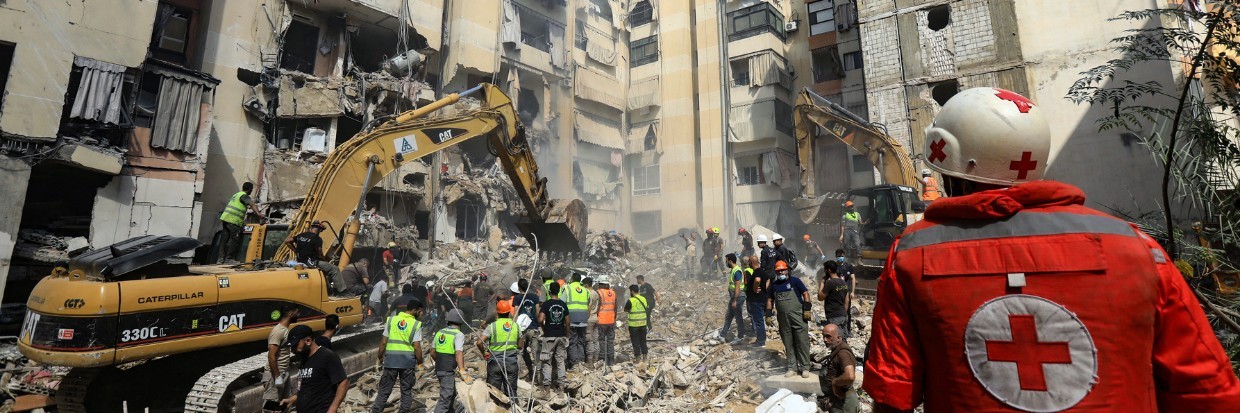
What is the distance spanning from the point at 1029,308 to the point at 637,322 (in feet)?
25.3

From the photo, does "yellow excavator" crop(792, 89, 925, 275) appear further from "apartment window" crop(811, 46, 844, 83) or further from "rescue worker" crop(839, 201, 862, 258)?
"apartment window" crop(811, 46, 844, 83)

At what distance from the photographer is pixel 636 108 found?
96.4 ft

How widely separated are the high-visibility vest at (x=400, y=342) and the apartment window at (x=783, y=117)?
20.5 metres

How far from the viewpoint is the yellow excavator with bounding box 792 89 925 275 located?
11227 mm

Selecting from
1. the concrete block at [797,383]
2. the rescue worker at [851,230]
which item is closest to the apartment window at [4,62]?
the concrete block at [797,383]

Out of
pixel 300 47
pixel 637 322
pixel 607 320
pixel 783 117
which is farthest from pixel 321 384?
pixel 783 117

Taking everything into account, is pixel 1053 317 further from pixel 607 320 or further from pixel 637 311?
pixel 607 320

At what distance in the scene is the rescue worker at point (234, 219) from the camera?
825 cm

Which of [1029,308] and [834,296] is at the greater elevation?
[1029,308]

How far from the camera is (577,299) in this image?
28.3 ft

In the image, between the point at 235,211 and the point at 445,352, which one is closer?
the point at 445,352

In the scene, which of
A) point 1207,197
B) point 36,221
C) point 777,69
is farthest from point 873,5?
point 36,221

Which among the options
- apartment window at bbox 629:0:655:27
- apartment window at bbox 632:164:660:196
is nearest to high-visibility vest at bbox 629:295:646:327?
apartment window at bbox 632:164:660:196

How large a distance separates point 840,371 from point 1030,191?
137 inches
